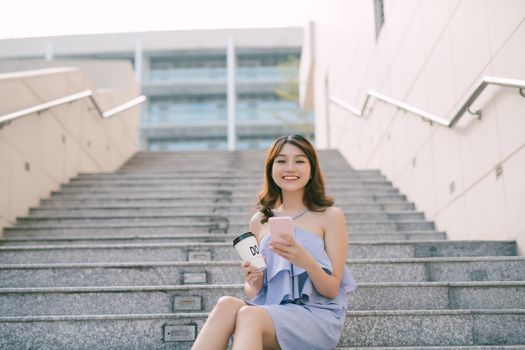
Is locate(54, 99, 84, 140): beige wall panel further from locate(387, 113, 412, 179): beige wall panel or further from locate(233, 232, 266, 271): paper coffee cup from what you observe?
locate(233, 232, 266, 271): paper coffee cup

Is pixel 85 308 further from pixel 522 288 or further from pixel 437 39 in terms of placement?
pixel 437 39

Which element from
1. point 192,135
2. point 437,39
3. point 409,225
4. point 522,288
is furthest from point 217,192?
point 192,135

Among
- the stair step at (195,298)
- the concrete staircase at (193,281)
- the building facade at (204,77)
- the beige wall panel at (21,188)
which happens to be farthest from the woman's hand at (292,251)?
the building facade at (204,77)

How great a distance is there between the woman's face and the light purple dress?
202 millimetres

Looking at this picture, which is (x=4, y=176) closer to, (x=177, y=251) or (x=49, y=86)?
(x=49, y=86)

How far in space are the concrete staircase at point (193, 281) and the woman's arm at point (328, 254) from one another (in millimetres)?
412

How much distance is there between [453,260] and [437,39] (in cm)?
240

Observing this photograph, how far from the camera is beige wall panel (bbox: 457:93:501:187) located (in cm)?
392

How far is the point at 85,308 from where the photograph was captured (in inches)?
123

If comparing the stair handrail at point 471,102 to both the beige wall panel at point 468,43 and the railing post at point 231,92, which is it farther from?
the railing post at point 231,92

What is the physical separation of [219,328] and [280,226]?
17.7 inches

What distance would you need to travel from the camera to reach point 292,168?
8.64 feet

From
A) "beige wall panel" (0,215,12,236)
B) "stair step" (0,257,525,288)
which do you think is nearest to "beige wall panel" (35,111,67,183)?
"beige wall panel" (0,215,12,236)

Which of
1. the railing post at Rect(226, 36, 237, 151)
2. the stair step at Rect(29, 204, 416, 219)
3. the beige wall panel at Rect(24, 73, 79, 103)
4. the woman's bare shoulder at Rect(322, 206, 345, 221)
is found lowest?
the woman's bare shoulder at Rect(322, 206, 345, 221)
